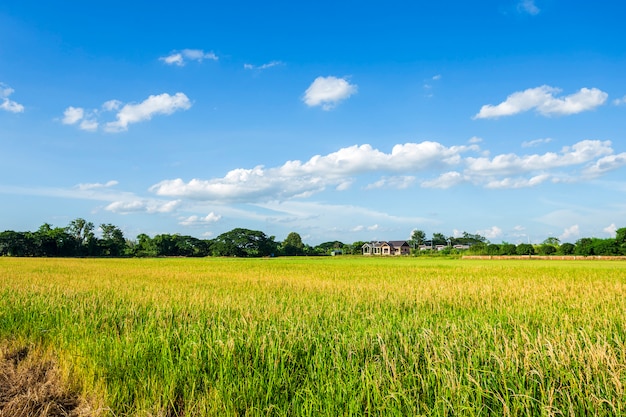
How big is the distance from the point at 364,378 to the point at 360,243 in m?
126

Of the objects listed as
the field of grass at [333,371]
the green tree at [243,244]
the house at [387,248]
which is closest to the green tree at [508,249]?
the house at [387,248]

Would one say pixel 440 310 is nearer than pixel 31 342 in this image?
No

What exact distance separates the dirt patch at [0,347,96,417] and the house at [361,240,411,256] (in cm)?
11987

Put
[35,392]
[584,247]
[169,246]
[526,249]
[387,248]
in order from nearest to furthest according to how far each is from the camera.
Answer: [35,392]
[584,247]
[526,249]
[169,246]
[387,248]

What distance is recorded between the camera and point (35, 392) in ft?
13.8

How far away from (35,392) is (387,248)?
121m

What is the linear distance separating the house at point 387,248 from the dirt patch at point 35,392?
120 meters

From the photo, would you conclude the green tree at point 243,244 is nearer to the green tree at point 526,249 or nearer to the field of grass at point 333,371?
the green tree at point 526,249

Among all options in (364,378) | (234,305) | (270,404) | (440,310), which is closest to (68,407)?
(270,404)

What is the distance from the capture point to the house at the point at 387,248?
122850 millimetres

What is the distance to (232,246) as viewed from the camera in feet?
328

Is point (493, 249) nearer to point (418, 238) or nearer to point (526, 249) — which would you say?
point (526, 249)

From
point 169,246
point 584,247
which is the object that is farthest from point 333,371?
point 169,246

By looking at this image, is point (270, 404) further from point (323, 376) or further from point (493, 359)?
point (493, 359)
